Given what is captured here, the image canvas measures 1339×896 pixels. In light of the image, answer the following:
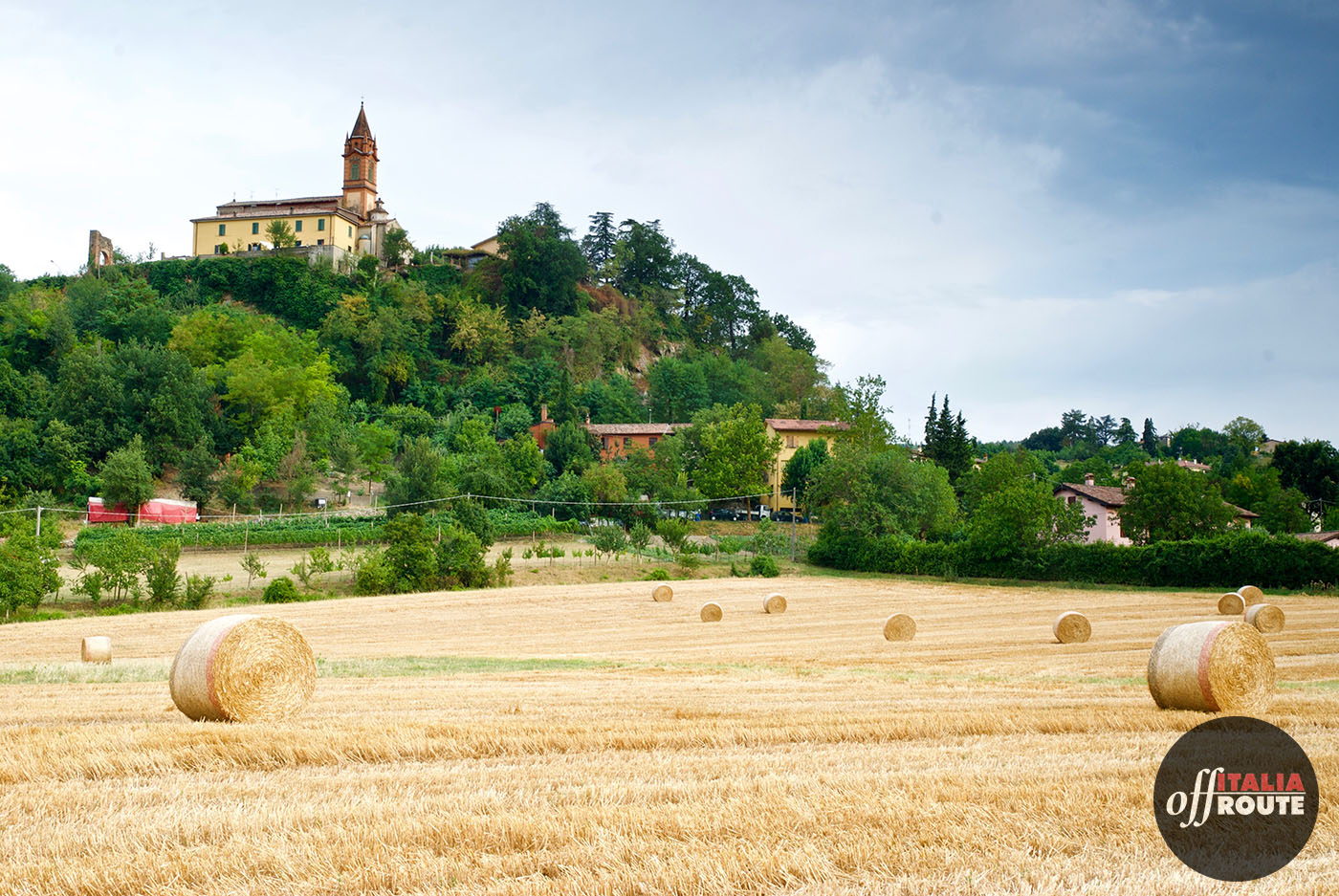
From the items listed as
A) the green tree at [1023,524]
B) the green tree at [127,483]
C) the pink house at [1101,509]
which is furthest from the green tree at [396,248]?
the green tree at [1023,524]

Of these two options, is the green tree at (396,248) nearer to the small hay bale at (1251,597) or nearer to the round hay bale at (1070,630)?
the small hay bale at (1251,597)

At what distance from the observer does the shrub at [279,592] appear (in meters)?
39.0

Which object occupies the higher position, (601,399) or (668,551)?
(601,399)

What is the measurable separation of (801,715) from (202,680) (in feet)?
19.7

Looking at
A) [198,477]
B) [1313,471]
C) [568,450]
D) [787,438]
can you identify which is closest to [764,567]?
[568,450]

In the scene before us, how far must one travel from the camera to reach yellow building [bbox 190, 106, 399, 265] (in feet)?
354

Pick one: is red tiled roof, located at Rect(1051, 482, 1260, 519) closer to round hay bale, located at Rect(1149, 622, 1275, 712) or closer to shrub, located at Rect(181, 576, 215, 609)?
shrub, located at Rect(181, 576, 215, 609)

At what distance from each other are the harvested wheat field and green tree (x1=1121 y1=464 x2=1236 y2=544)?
3832cm

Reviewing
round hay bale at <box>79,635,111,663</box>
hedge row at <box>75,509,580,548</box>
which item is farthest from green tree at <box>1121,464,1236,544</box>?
round hay bale at <box>79,635,111,663</box>

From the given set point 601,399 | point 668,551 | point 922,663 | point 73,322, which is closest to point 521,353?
point 601,399

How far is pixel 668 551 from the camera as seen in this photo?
57969 mm

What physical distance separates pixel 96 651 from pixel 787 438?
74.6 metres

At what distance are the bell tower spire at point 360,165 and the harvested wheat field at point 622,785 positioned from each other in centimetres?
10734

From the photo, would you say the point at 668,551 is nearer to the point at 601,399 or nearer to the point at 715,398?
the point at 601,399
